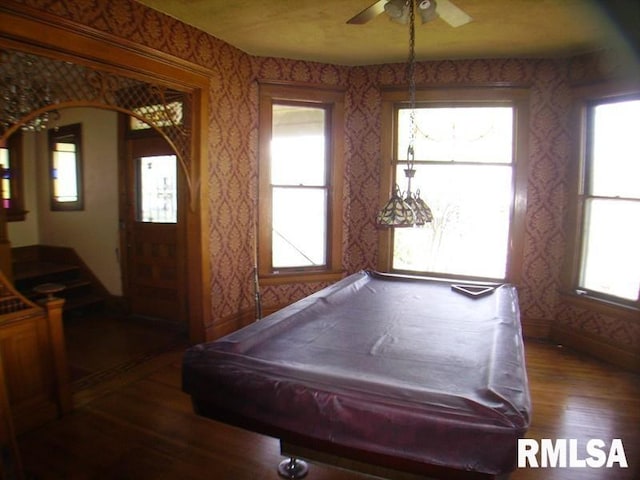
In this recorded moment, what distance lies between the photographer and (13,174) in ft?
17.2

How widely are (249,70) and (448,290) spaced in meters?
2.97

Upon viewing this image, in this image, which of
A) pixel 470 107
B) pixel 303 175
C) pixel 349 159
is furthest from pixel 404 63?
pixel 303 175

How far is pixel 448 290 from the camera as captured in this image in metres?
2.99

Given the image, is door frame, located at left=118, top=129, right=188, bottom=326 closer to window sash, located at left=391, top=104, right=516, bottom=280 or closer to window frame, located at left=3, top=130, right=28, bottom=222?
window frame, located at left=3, top=130, right=28, bottom=222

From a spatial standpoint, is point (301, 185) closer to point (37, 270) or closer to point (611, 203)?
point (611, 203)

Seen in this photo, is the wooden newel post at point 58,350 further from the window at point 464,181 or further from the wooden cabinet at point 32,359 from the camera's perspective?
the window at point 464,181

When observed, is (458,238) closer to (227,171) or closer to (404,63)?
(404,63)

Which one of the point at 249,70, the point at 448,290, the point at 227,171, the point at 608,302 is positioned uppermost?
the point at 249,70

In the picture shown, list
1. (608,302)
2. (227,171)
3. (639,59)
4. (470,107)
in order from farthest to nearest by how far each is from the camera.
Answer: (470,107), (227,171), (608,302), (639,59)

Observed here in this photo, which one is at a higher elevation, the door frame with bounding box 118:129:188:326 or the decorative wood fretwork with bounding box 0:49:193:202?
the decorative wood fretwork with bounding box 0:49:193:202

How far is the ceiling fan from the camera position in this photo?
2148 mm

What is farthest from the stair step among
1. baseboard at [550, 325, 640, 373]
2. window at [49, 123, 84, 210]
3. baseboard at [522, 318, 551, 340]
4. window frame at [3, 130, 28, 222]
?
baseboard at [550, 325, 640, 373]

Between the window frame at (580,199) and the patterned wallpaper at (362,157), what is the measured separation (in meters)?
0.09

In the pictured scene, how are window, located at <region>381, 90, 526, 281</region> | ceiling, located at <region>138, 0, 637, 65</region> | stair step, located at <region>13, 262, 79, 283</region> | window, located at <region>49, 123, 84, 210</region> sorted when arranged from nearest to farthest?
ceiling, located at <region>138, 0, 637, 65</region> < window, located at <region>381, 90, 526, 281</region> < stair step, located at <region>13, 262, 79, 283</region> < window, located at <region>49, 123, 84, 210</region>
